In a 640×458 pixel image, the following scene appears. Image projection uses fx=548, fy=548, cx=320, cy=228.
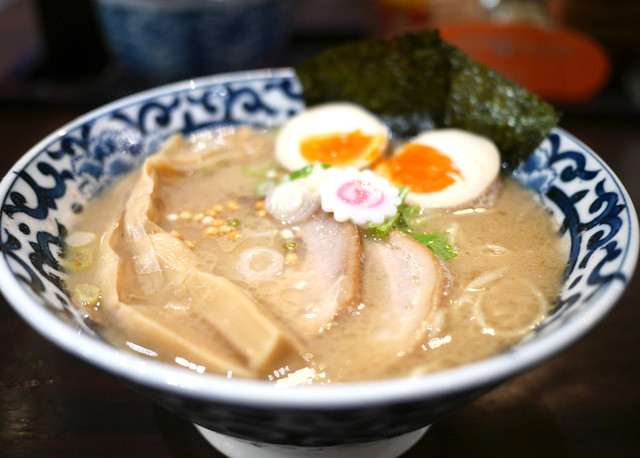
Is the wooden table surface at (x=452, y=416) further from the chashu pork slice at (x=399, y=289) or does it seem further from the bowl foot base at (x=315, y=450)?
the chashu pork slice at (x=399, y=289)

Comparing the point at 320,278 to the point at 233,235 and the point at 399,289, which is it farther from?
the point at 233,235

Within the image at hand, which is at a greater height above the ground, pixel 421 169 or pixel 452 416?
pixel 421 169

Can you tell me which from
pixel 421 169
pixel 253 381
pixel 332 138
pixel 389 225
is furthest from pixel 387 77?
pixel 253 381

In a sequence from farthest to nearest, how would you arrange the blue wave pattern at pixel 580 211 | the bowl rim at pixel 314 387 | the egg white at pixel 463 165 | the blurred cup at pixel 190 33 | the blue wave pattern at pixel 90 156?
the blurred cup at pixel 190 33, the egg white at pixel 463 165, the blue wave pattern at pixel 90 156, the blue wave pattern at pixel 580 211, the bowl rim at pixel 314 387

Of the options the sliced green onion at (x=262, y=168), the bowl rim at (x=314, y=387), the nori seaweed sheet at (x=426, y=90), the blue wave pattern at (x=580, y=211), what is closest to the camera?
the bowl rim at (x=314, y=387)

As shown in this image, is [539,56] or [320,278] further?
[539,56]

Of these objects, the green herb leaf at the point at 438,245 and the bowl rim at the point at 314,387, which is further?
the green herb leaf at the point at 438,245

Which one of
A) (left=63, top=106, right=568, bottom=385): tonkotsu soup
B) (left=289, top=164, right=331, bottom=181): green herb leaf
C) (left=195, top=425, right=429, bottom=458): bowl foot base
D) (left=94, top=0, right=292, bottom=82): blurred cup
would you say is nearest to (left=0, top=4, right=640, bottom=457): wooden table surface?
(left=195, top=425, right=429, bottom=458): bowl foot base

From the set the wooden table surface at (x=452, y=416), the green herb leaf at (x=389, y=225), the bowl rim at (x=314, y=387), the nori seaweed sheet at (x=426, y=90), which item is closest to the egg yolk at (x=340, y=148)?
the nori seaweed sheet at (x=426, y=90)
